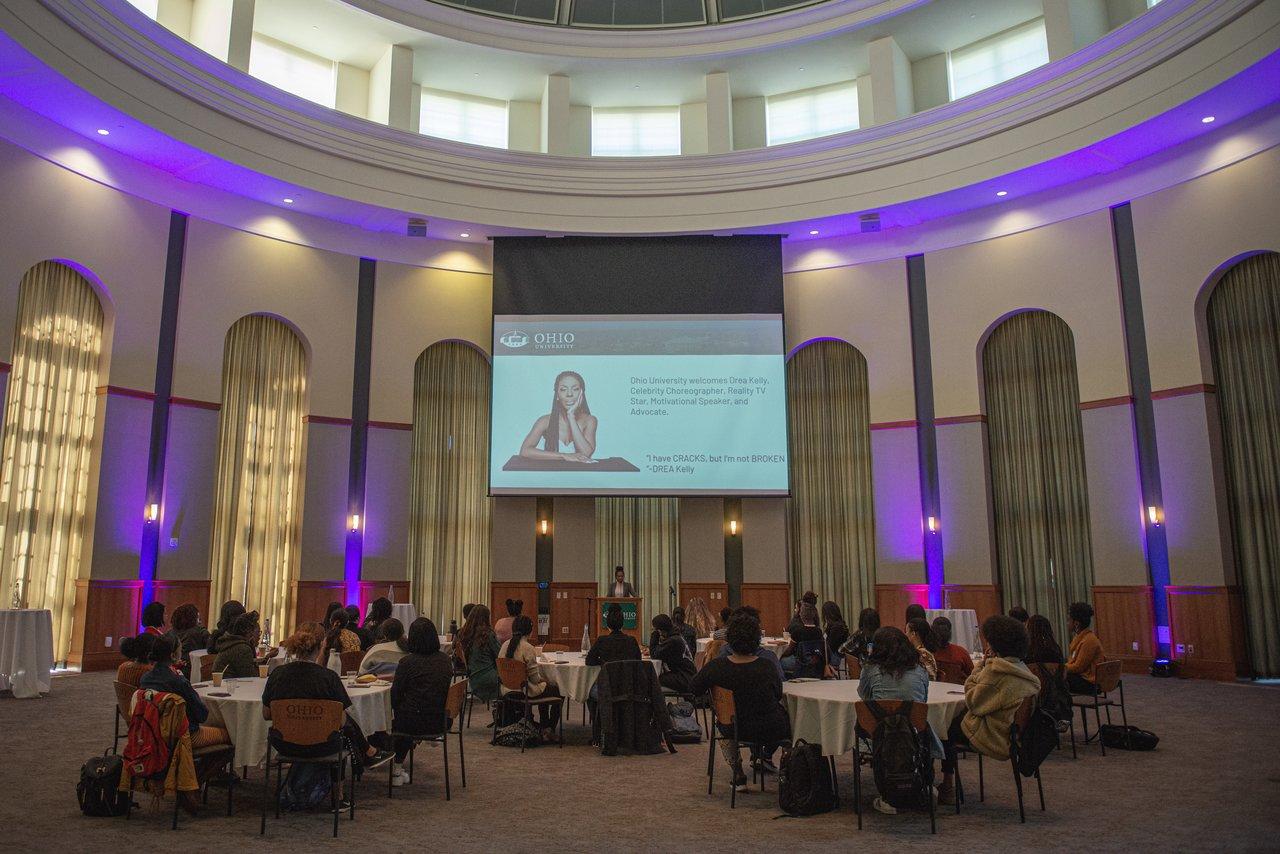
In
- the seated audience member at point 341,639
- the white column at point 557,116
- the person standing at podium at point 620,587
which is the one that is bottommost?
the seated audience member at point 341,639

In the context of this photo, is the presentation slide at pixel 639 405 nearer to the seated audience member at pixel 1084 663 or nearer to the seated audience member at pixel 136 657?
the seated audience member at pixel 1084 663

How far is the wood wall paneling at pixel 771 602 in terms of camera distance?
15.0 metres

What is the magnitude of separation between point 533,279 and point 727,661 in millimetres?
10591

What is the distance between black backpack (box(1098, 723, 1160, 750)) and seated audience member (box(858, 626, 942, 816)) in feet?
9.56

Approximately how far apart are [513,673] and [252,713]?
2.42 metres

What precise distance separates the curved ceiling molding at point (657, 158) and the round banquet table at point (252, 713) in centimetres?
862

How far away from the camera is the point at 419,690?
5938 mm

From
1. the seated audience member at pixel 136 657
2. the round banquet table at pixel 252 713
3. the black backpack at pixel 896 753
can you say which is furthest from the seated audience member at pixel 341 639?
the black backpack at pixel 896 753

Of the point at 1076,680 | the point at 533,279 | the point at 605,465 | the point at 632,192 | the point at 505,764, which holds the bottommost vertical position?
the point at 505,764

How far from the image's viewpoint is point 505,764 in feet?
22.2

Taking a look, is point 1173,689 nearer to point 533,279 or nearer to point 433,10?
point 533,279

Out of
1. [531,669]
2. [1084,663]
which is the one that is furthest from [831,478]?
[531,669]

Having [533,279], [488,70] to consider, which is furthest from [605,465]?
[488,70]

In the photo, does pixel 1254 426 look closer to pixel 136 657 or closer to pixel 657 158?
pixel 657 158
